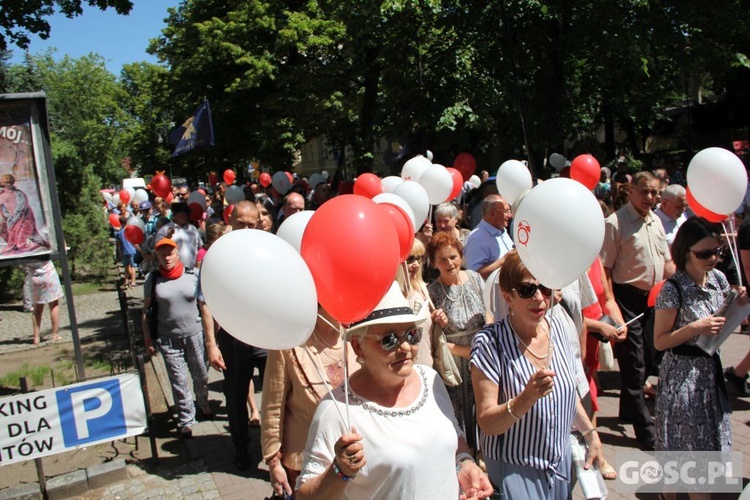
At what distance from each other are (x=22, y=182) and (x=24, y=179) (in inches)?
1.3

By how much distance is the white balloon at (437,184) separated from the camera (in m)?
6.57

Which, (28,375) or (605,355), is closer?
(605,355)

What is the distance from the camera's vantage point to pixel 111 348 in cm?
901

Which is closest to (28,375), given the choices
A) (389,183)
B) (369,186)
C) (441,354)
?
(369,186)

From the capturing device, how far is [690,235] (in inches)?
138

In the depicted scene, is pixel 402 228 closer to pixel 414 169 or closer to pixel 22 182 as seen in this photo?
pixel 22 182

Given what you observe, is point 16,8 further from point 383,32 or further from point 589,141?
point 589,141

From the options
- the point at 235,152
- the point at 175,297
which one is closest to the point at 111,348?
the point at 175,297

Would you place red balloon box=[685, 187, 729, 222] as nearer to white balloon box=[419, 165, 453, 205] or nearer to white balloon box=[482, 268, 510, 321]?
white balloon box=[482, 268, 510, 321]

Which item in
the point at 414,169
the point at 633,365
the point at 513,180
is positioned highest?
the point at 414,169

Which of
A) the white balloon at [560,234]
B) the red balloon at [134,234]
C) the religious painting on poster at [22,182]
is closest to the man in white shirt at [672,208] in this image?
the white balloon at [560,234]

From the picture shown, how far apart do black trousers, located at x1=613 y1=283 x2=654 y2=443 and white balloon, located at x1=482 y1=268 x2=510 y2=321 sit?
5.57 feet

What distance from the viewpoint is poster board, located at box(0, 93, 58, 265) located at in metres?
5.20

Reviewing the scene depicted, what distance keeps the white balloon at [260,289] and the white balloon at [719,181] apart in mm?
3310
